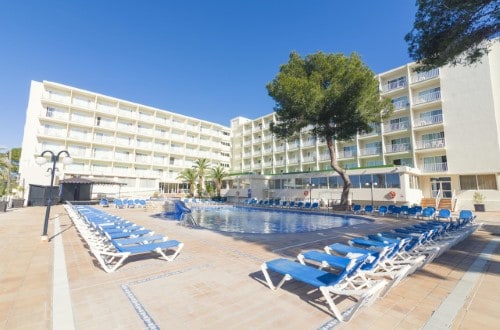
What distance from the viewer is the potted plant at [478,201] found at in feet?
64.6

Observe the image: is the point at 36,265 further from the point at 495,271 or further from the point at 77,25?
the point at 77,25

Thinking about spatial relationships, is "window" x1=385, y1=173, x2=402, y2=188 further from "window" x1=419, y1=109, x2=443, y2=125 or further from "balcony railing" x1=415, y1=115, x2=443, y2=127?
"window" x1=419, y1=109, x2=443, y2=125

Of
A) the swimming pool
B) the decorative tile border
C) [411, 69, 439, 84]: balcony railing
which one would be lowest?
the swimming pool

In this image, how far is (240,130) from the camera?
170ft

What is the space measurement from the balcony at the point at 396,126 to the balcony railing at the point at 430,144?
2200 mm

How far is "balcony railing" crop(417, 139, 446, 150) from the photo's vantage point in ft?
77.7

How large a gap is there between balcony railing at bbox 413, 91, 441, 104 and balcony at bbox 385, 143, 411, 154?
485cm

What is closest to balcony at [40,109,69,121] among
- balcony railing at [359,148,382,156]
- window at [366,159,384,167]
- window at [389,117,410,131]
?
balcony railing at [359,148,382,156]

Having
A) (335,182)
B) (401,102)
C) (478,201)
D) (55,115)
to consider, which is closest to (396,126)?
(401,102)

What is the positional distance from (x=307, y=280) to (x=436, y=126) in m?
28.3

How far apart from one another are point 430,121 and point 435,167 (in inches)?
197

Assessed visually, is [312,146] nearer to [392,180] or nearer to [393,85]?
[393,85]

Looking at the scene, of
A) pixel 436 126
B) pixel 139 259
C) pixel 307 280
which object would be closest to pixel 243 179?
pixel 436 126

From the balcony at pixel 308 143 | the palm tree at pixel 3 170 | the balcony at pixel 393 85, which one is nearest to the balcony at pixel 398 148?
the balcony at pixel 393 85
